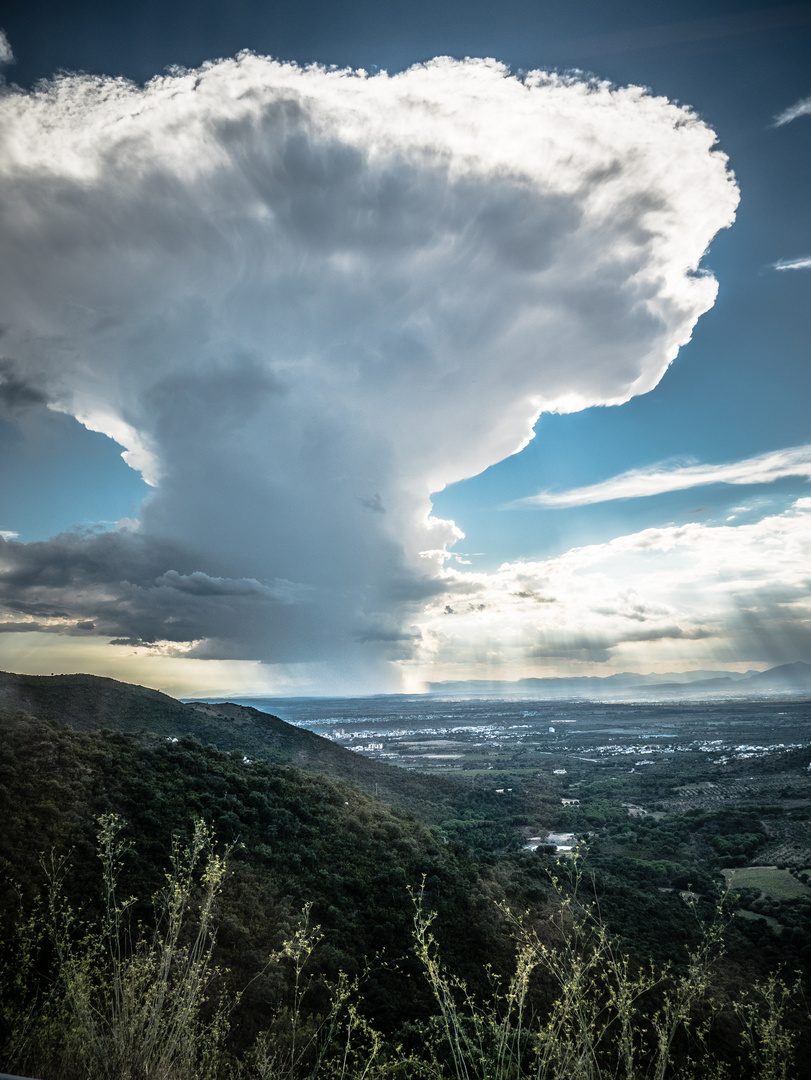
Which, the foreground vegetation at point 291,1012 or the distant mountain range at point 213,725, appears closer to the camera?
the foreground vegetation at point 291,1012

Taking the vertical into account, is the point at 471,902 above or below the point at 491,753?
above

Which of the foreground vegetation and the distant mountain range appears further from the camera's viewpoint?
the distant mountain range

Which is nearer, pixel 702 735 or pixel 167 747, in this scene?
pixel 167 747

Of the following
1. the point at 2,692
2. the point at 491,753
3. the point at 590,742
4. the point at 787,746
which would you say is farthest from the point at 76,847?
the point at 590,742

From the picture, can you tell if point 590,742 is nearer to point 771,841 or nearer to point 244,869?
point 771,841

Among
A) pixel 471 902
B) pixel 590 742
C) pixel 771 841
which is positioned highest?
pixel 471 902

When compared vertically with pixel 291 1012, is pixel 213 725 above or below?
above

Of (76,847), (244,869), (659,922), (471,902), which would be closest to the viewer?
(76,847)

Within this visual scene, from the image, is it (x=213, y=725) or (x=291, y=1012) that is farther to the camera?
(x=213, y=725)

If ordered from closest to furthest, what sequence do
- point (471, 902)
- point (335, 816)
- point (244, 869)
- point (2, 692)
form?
1. point (244, 869)
2. point (471, 902)
3. point (335, 816)
4. point (2, 692)
